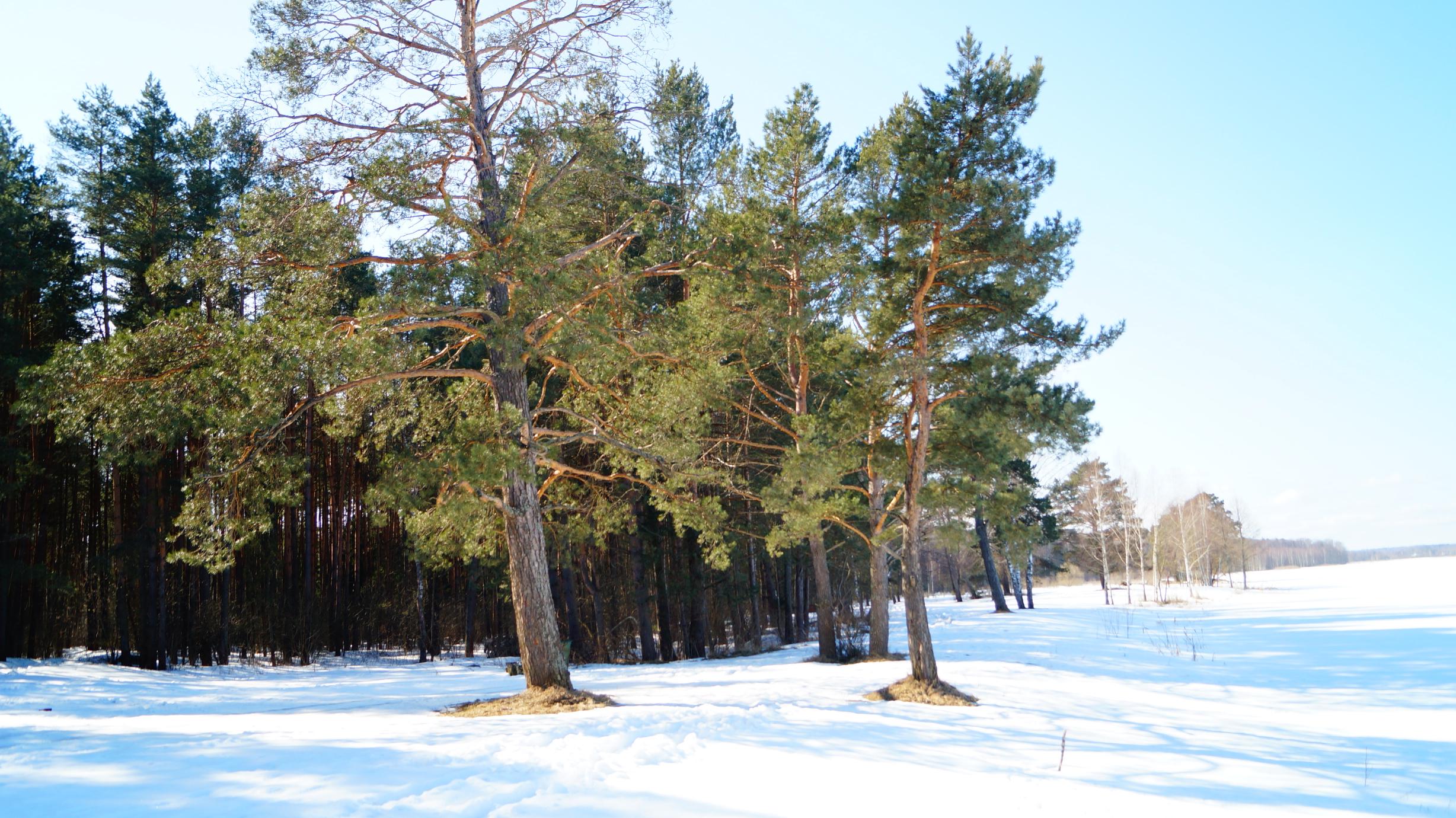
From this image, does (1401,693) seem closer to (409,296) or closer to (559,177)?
(559,177)

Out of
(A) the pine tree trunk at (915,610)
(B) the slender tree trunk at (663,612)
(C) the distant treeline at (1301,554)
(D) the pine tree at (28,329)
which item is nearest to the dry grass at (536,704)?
(A) the pine tree trunk at (915,610)

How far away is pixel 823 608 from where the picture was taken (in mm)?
16672

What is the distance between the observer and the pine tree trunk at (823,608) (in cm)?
1648

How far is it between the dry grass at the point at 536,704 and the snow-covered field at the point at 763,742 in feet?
1.68

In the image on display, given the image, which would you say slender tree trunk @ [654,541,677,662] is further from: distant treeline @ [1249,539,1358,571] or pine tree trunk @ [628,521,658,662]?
distant treeline @ [1249,539,1358,571]

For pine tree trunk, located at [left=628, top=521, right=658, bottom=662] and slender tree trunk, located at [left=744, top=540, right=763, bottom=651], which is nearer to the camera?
pine tree trunk, located at [left=628, top=521, right=658, bottom=662]

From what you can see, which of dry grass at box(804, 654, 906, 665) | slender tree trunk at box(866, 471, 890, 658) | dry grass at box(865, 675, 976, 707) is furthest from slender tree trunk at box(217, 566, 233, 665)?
dry grass at box(865, 675, 976, 707)

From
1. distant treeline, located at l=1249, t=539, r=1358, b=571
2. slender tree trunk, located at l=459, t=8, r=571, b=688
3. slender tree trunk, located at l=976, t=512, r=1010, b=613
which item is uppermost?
slender tree trunk, located at l=459, t=8, r=571, b=688

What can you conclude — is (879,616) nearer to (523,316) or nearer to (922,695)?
(922,695)

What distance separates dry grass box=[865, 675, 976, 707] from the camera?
9945 mm

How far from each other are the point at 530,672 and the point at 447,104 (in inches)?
289

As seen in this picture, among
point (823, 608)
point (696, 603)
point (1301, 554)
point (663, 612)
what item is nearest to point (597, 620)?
point (663, 612)

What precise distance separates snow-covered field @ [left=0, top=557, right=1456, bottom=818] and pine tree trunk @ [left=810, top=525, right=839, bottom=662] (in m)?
0.60

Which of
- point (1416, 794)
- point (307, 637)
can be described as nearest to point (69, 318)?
→ point (307, 637)
